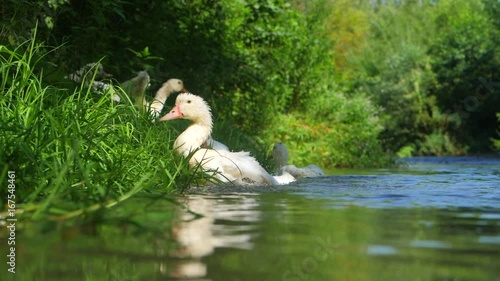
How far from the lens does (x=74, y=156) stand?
6.82 m

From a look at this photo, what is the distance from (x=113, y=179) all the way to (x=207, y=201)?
2.52 feet

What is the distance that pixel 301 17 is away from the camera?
24.8 m

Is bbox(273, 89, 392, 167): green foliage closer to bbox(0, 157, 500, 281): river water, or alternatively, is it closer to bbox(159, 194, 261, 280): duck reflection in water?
bbox(159, 194, 261, 280): duck reflection in water

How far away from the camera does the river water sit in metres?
3.65

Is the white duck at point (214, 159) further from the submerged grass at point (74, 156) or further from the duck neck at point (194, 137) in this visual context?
the submerged grass at point (74, 156)

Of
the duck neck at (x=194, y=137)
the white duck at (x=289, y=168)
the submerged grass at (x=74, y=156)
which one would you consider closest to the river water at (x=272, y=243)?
the submerged grass at (x=74, y=156)

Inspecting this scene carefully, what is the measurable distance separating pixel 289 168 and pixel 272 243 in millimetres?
8559

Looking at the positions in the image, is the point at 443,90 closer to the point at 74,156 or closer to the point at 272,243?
the point at 74,156

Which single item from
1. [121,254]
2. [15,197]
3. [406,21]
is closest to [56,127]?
[15,197]

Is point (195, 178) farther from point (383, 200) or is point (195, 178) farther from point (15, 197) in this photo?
point (15, 197)

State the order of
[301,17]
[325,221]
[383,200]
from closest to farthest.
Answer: [325,221], [383,200], [301,17]

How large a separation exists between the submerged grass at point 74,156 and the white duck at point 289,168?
11.7 ft

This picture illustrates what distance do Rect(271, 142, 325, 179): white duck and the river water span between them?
5546 millimetres

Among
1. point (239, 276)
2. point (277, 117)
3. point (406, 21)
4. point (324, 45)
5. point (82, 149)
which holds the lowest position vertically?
point (239, 276)
